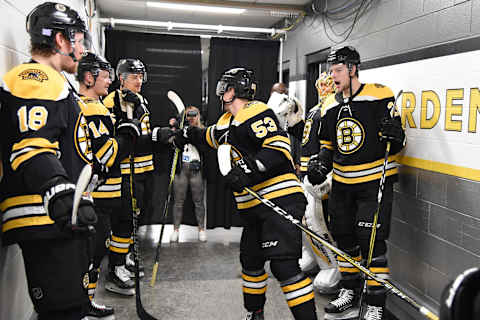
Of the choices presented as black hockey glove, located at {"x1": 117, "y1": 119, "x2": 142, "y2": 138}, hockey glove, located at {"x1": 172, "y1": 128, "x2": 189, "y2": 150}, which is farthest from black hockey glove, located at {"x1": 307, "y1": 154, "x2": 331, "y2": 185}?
black hockey glove, located at {"x1": 117, "y1": 119, "x2": 142, "y2": 138}

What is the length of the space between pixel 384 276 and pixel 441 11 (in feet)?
5.41

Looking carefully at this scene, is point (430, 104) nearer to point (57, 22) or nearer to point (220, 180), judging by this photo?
point (57, 22)

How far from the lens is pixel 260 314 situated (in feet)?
8.13

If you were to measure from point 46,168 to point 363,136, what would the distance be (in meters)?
1.93

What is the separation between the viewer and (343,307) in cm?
285

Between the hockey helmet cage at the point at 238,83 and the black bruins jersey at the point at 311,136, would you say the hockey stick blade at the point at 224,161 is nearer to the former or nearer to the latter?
the hockey helmet cage at the point at 238,83

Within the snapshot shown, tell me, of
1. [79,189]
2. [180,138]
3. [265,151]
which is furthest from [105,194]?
[79,189]

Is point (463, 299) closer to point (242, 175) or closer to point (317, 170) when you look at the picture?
point (242, 175)

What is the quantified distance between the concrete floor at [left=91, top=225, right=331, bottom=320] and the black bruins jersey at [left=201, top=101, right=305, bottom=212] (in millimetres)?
922

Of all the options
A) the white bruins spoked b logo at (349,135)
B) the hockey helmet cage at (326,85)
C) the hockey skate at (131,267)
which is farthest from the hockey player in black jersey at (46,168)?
the hockey helmet cage at (326,85)

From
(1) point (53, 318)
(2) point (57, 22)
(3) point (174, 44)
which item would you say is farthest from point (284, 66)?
(1) point (53, 318)

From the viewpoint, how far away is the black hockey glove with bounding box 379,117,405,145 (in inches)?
99.7

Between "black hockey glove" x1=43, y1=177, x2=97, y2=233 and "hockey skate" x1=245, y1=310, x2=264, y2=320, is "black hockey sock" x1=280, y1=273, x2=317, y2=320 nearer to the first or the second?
"hockey skate" x1=245, y1=310, x2=264, y2=320

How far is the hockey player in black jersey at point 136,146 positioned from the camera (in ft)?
10.4
